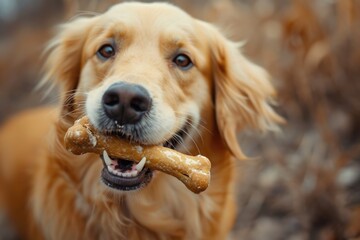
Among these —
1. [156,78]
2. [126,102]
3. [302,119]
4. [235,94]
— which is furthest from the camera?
[302,119]

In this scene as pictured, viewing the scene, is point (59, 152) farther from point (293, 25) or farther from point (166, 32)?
point (293, 25)

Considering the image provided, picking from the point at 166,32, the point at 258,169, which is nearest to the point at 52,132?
the point at 166,32

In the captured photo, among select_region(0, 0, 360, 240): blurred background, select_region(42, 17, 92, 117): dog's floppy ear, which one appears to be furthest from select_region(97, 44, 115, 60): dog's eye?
select_region(0, 0, 360, 240): blurred background

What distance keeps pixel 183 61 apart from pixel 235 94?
1.56 ft

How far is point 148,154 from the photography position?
272 centimetres

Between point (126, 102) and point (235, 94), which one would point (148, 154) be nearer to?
point (126, 102)

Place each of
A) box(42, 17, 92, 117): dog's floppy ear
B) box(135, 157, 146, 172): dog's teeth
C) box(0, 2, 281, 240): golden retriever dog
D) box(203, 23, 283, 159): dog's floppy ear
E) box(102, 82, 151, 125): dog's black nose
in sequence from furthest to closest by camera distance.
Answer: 1. box(42, 17, 92, 117): dog's floppy ear
2. box(203, 23, 283, 159): dog's floppy ear
3. box(0, 2, 281, 240): golden retriever dog
4. box(135, 157, 146, 172): dog's teeth
5. box(102, 82, 151, 125): dog's black nose

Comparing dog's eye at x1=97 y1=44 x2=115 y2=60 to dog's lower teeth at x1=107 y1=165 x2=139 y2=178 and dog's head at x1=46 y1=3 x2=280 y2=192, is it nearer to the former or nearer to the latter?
dog's head at x1=46 y1=3 x2=280 y2=192

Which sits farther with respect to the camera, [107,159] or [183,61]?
[183,61]

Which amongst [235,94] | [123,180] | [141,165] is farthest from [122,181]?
[235,94]

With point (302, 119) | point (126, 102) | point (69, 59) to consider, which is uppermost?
point (126, 102)

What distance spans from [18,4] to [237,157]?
6.51 meters

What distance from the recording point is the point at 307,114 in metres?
5.36

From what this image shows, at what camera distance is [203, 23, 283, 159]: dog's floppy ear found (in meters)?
3.44
